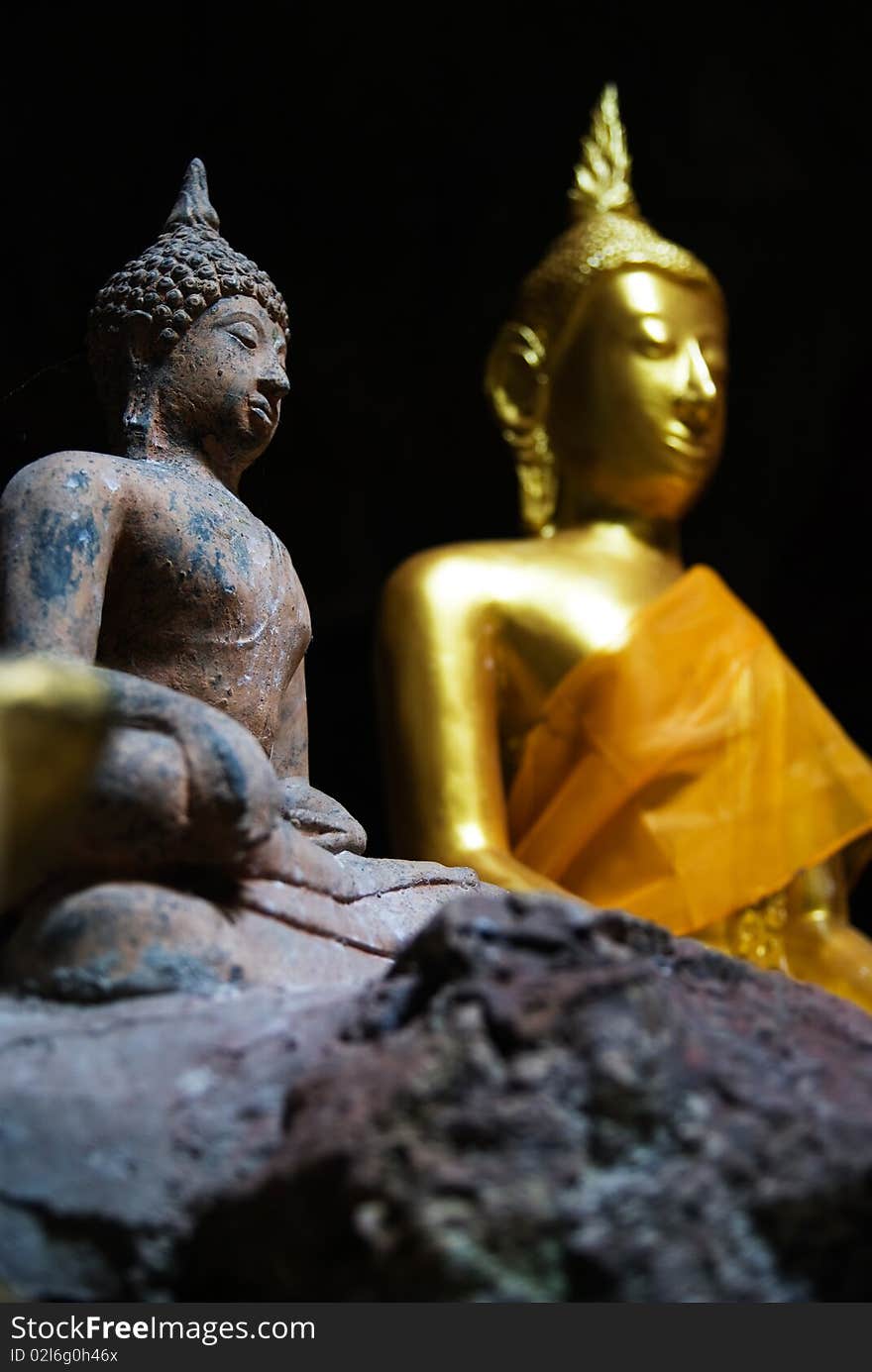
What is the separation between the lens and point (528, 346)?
13.0 feet

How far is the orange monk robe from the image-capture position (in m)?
3.28

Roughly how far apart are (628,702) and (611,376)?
0.82m

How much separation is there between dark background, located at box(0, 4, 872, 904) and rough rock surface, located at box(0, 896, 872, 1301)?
2.34 metres

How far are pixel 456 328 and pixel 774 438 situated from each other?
0.98m

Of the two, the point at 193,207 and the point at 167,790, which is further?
the point at 193,207

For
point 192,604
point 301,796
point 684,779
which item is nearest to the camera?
point 192,604

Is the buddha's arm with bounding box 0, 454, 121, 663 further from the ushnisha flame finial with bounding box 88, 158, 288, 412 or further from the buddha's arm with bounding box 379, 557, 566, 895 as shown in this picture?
the buddha's arm with bounding box 379, 557, 566, 895

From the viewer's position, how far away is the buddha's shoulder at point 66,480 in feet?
5.92

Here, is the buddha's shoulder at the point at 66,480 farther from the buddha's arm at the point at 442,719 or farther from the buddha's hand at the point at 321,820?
the buddha's arm at the point at 442,719

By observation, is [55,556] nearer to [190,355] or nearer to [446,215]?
[190,355]

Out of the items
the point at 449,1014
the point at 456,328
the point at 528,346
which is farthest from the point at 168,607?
the point at 456,328

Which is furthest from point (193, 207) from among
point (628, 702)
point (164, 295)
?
point (628, 702)

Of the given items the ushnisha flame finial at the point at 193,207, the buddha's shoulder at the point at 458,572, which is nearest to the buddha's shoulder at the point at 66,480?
the ushnisha flame finial at the point at 193,207

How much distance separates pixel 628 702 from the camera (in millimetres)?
3367
